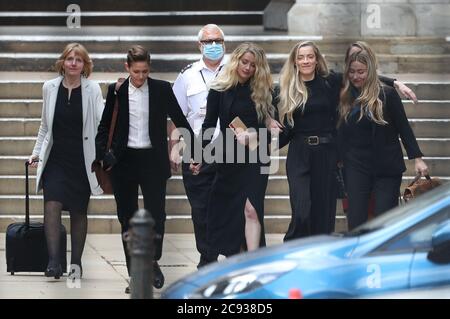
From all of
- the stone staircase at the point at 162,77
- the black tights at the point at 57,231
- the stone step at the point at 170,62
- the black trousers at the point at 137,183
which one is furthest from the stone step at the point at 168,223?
the black trousers at the point at 137,183

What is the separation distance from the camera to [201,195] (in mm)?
10711

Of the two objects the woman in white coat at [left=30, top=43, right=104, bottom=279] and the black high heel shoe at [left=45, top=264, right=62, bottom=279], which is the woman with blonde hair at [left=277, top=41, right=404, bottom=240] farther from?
the black high heel shoe at [left=45, top=264, right=62, bottom=279]

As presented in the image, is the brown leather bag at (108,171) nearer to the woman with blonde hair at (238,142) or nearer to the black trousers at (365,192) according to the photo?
the woman with blonde hair at (238,142)

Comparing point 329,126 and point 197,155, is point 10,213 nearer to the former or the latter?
point 197,155

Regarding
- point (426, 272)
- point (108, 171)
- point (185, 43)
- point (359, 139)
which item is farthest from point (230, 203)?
point (185, 43)

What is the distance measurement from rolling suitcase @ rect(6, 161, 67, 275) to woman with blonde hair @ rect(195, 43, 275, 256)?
1152 mm

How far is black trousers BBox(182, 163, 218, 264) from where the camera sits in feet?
34.9

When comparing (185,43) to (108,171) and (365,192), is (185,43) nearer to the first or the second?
(108,171)

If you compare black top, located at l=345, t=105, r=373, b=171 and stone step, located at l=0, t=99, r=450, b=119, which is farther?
stone step, located at l=0, t=99, r=450, b=119

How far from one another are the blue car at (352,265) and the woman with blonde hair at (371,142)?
2.53 metres

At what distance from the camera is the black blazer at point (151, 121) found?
33.3ft

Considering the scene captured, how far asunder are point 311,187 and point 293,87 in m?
0.68

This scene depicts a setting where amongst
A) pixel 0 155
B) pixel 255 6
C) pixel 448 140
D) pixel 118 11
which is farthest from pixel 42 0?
pixel 448 140

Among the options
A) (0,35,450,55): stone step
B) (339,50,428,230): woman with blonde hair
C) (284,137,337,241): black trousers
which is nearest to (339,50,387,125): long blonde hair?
(339,50,428,230): woman with blonde hair
